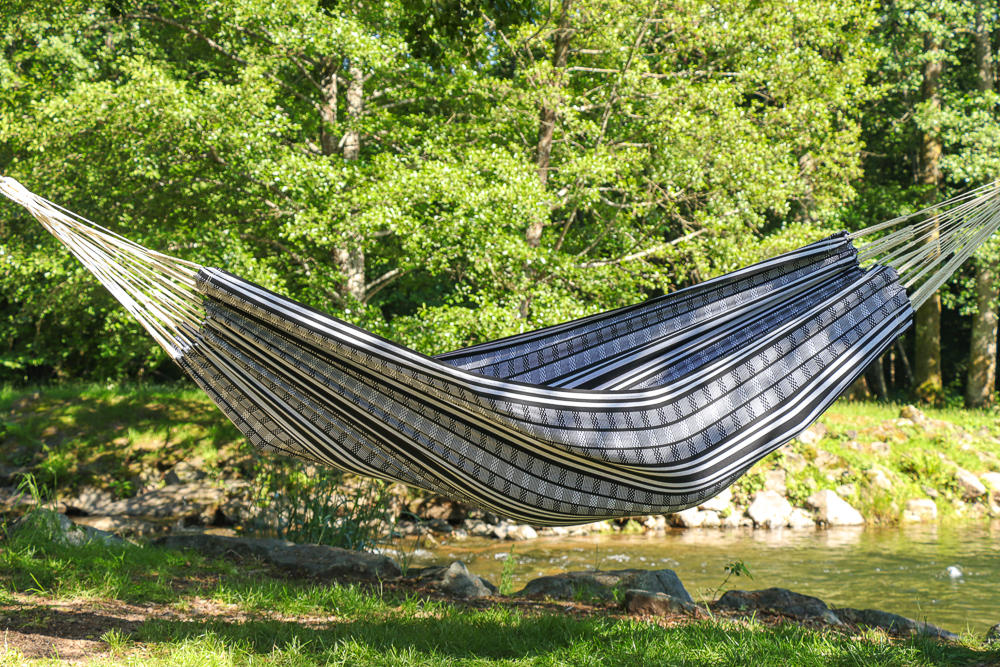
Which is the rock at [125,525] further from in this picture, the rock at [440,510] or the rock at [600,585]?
the rock at [600,585]

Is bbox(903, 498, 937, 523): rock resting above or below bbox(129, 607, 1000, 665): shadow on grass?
below

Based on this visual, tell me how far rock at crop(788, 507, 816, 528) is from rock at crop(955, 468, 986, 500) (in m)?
1.54

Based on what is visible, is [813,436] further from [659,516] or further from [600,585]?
[600,585]

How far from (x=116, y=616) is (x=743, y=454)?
6.56 feet

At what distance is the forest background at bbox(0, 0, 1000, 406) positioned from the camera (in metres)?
4.34

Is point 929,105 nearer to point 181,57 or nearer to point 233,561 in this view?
point 181,57

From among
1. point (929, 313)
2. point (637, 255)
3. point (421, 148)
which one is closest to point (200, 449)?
point (421, 148)

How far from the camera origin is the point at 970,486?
6281 mm

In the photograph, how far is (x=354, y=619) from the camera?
2465mm

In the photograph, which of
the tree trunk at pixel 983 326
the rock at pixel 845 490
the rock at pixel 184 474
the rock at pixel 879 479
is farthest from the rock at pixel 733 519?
the tree trunk at pixel 983 326

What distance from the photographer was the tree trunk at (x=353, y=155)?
5121mm

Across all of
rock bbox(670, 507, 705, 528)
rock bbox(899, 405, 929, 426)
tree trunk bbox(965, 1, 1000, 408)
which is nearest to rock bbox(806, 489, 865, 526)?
rock bbox(670, 507, 705, 528)

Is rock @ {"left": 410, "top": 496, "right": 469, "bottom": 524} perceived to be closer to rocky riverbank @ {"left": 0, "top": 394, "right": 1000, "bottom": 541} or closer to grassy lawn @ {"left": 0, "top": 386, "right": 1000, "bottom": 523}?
rocky riverbank @ {"left": 0, "top": 394, "right": 1000, "bottom": 541}

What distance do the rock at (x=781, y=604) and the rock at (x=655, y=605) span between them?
1.03 feet
